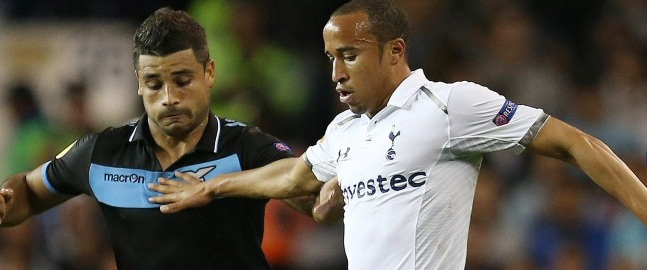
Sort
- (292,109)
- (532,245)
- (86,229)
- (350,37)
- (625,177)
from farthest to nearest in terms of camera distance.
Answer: (292,109) → (86,229) → (532,245) → (350,37) → (625,177)

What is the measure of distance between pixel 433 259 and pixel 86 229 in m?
4.27

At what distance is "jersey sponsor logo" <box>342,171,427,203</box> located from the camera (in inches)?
153

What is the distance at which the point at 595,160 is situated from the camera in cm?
366

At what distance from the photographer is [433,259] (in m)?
3.84

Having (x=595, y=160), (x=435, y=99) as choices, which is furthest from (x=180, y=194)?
(x=595, y=160)

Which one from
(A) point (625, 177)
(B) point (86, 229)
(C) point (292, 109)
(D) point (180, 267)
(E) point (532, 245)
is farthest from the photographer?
(C) point (292, 109)

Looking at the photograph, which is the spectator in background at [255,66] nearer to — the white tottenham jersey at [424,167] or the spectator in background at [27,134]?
the spectator in background at [27,134]

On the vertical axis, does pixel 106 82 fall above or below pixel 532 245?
above

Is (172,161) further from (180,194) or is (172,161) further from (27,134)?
(27,134)

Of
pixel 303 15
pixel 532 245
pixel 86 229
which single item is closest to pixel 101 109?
pixel 86 229

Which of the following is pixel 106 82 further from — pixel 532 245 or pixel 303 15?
pixel 532 245

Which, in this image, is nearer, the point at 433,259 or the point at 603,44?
the point at 433,259

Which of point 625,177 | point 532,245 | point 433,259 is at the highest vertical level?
point 625,177

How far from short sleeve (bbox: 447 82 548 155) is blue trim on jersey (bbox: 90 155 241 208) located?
1123mm
